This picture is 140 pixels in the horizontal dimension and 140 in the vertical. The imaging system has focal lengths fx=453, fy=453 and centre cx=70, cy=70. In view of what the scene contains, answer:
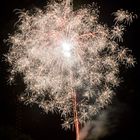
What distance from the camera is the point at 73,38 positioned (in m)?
13.1

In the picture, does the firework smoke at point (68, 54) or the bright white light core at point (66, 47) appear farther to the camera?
the firework smoke at point (68, 54)

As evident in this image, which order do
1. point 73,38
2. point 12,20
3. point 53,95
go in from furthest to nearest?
1. point 12,20
2. point 53,95
3. point 73,38

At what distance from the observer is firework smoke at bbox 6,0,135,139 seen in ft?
43.0

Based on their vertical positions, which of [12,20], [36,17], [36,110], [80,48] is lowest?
[36,110]

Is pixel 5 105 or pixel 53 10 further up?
pixel 53 10

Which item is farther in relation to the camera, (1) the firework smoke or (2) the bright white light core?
(1) the firework smoke

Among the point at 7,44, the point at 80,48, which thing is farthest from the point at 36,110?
the point at 80,48

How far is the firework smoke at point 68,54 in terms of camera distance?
13109 mm

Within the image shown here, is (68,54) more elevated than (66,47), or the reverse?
(66,47)

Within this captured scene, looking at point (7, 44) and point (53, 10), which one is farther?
point (7, 44)

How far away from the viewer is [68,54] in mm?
13242

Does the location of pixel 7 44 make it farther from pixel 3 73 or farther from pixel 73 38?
pixel 73 38

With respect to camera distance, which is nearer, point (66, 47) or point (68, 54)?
point (66, 47)

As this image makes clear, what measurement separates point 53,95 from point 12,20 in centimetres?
320
